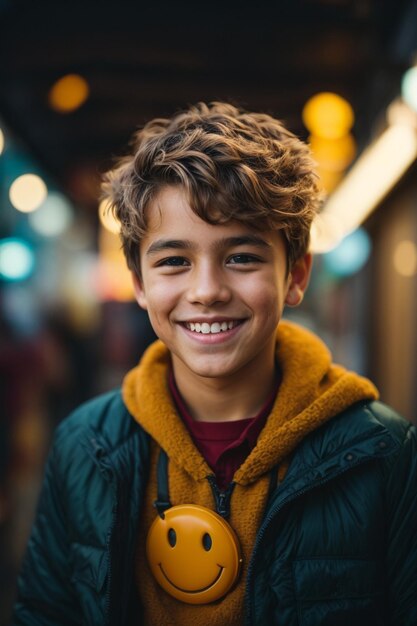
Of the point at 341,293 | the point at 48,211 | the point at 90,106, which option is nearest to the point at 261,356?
the point at 90,106

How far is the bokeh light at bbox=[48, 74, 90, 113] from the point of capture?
5.49 metres

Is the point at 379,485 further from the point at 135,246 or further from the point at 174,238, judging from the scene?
the point at 135,246

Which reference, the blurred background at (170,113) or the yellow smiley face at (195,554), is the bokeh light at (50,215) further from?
the yellow smiley face at (195,554)

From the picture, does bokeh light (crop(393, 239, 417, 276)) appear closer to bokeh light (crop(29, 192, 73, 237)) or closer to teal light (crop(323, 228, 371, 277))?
teal light (crop(323, 228, 371, 277))

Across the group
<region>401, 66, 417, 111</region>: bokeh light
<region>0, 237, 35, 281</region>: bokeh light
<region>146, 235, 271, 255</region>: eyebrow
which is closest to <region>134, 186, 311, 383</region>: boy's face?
<region>146, 235, 271, 255</region>: eyebrow

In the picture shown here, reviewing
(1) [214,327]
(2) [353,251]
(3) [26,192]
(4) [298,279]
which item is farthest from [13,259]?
(2) [353,251]

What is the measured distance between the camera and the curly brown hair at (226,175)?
62.1 inches

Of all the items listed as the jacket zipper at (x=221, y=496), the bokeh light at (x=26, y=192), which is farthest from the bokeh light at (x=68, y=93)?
the jacket zipper at (x=221, y=496)

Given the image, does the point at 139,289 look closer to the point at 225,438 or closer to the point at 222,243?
the point at 222,243

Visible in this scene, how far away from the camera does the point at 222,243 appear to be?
1.58 meters

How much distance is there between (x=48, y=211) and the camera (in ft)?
26.1

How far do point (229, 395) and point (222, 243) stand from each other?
1.51 ft

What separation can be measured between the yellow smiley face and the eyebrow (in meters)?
0.69

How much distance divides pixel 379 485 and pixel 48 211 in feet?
23.3
